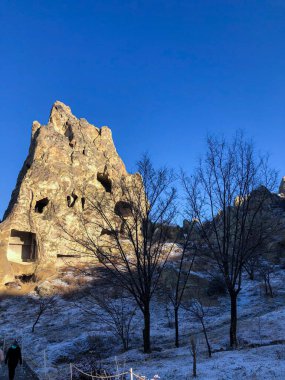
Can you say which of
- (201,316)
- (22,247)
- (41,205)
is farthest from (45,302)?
(41,205)

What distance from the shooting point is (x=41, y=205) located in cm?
4291

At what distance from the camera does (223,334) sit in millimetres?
15422

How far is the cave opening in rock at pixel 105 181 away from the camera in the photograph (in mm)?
50084

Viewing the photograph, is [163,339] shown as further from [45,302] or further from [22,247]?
[22,247]

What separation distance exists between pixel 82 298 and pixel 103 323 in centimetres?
741

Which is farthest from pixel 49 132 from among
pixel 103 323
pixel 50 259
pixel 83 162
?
pixel 103 323

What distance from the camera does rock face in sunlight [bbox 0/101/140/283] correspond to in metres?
37.2

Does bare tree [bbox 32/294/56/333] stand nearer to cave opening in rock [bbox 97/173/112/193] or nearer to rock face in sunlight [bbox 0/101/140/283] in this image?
rock face in sunlight [bbox 0/101/140/283]

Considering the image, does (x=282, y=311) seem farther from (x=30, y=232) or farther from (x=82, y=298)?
(x=30, y=232)

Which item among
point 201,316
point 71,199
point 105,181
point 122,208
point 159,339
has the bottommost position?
point 159,339

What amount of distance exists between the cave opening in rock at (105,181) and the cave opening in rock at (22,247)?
570 inches

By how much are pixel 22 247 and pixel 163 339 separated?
88.1 ft

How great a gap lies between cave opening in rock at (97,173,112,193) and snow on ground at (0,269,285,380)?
22356 millimetres

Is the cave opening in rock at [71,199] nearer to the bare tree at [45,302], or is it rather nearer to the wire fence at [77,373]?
the bare tree at [45,302]
